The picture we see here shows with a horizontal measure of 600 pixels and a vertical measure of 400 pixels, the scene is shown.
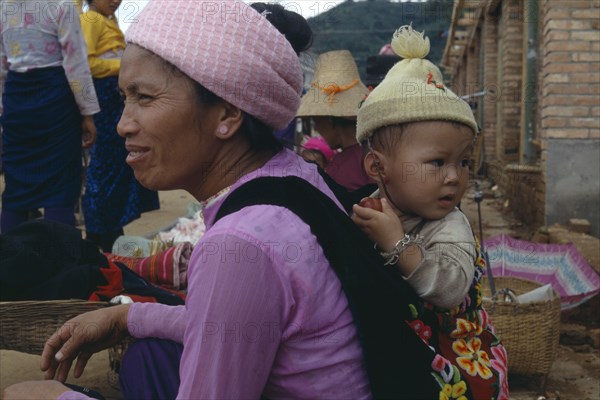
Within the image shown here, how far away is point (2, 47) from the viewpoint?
468 centimetres

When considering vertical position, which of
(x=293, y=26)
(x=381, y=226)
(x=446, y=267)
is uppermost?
(x=293, y=26)

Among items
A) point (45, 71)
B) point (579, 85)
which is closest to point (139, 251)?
point (45, 71)

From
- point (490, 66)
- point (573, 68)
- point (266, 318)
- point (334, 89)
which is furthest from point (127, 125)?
point (490, 66)

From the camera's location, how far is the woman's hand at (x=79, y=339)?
189cm

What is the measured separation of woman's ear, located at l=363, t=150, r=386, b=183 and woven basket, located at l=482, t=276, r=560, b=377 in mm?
1636

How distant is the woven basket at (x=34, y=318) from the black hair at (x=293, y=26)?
1794 mm

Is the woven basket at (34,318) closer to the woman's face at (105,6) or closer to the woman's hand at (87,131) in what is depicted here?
the woman's hand at (87,131)

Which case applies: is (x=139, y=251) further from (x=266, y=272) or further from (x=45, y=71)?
(x=266, y=272)

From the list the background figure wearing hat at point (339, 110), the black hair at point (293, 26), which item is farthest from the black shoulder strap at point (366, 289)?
the black hair at point (293, 26)

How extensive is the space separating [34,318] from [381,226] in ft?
5.80

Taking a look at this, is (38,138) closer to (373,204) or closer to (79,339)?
(79,339)

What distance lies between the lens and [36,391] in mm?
1559

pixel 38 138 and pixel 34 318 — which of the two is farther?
pixel 38 138

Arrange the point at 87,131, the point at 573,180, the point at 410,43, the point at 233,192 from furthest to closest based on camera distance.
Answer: the point at 573,180 < the point at 87,131 < the point at 410,43 < the point at 233,192
